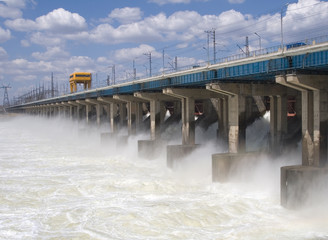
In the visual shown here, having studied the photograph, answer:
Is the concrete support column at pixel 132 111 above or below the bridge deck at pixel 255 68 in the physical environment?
below

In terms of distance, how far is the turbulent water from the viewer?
1786 cm

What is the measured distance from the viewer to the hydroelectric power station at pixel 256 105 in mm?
21594

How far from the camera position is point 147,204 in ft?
73.3

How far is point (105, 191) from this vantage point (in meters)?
25.9

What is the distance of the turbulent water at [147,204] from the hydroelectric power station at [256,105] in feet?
5.18

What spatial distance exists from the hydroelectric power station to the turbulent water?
1578 mm

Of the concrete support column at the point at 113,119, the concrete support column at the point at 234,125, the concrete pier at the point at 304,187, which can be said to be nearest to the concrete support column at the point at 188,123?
the concrete support column at the point at 234,125

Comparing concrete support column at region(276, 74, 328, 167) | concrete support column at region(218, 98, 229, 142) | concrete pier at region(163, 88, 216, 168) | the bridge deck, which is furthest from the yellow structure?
concrete support column at region(276, 74, 328, 167)

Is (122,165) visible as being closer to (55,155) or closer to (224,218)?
(55,155)

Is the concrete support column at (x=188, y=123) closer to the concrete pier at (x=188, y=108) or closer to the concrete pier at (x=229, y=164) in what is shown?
the concrete pier at (x=188, y=108)

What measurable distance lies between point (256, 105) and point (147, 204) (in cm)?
1884

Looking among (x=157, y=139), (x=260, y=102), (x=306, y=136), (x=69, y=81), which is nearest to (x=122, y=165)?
(x=157, y=139)

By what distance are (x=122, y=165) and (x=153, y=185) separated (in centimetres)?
1094

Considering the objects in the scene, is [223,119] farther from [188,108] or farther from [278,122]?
[278,122]
